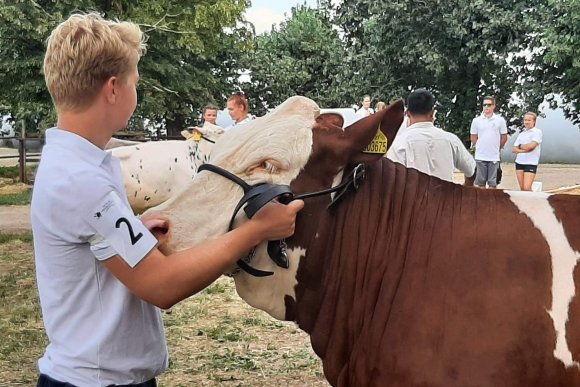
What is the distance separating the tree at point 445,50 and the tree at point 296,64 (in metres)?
2.20

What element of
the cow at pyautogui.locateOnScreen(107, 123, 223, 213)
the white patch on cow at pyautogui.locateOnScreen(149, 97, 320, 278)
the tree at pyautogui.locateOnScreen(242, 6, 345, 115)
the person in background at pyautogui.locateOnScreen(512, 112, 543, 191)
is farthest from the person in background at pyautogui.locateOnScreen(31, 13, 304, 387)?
the tree at pyautogui.locateOnScreen(242, 6, 345, 115)

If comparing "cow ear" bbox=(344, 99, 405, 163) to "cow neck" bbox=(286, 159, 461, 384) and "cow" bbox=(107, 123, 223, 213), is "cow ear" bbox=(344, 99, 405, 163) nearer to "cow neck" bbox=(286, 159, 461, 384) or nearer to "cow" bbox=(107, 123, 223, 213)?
"cow neck" bbox=(286, 159, 461, 384)

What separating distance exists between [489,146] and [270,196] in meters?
10.6

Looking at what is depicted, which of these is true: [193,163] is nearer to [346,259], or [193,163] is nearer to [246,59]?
[346,259]

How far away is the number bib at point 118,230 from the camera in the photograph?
5.49ft

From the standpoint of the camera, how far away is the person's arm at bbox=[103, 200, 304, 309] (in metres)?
1.70

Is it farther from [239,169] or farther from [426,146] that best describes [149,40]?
[239,169]

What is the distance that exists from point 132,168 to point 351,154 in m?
5.18

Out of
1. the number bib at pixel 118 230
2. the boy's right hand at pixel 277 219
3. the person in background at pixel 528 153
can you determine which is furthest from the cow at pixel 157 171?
the person in background at pixel 528 153

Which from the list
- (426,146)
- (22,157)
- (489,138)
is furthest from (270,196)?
(22,157)

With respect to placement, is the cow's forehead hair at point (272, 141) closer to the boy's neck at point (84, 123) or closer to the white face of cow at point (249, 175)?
the white face of cow at point (249, 175)

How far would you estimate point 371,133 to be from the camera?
81.0 inches

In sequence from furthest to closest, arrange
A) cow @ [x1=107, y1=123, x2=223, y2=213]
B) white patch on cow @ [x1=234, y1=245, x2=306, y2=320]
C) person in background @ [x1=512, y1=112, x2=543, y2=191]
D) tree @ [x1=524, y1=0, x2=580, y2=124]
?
tree @ [x1=524, y1=0, x2=580, y2=124], person in background @ [x1=512, y1=112, x2=543, y2=191], cow @ [x1=107, y1=123, x2=223, y2=213], white patch on cow @ [x1=234, y1=245, x2=306, y2=320]

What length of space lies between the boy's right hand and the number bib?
0.35 metres
